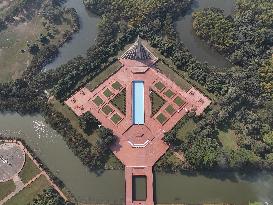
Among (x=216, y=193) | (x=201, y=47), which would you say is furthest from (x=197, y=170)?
(x=201, y=47)

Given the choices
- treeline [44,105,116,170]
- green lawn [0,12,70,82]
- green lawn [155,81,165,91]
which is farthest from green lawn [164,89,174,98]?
green lawn [0,12,70,82]

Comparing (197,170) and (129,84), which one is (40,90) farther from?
(197,170)

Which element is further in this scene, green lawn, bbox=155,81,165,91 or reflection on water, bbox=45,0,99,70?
reflection on water, bbox=45,0,99,70

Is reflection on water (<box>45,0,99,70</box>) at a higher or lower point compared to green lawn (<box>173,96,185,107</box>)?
higher

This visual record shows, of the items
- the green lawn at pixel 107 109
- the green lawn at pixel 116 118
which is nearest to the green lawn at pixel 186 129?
the green lawn at pixel 116 118

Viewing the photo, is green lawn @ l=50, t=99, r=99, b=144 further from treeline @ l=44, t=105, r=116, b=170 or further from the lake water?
the lake water

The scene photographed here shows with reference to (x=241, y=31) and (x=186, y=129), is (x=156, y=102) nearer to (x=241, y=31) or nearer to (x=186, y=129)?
(x=186, y=129)

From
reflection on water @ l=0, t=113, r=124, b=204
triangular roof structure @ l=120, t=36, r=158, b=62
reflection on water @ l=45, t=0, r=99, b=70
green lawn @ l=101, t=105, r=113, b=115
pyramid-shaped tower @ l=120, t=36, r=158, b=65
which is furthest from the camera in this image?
reflection on water @ l=45, t=0, r=99, b=70
